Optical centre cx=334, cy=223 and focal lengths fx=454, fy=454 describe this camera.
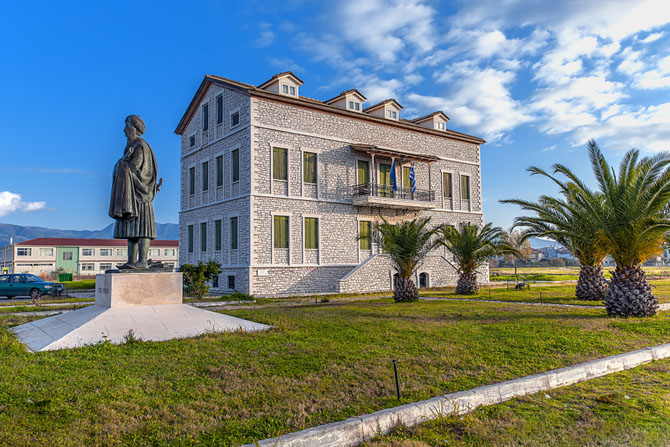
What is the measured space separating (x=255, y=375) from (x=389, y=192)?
74.5ft

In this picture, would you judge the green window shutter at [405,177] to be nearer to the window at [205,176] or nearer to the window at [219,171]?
the window at [219,171]

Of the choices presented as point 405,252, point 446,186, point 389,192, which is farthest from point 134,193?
point 446,186

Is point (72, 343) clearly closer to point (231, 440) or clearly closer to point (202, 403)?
point (202, 403)

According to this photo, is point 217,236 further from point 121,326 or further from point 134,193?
point 121,326

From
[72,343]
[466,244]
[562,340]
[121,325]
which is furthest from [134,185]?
[466,244]

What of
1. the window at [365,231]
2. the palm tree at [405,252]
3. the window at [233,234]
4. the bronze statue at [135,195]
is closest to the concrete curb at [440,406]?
the bronze statue at [135,195]

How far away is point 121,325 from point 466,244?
56.3 feet

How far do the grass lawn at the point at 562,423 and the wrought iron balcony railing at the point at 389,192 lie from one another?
21162 millimetres

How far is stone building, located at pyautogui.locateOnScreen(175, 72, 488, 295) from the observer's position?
23.0 m

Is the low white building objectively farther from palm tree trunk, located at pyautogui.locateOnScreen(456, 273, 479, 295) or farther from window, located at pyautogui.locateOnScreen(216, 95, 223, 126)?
palm tree trunk, located at pyautogui.locateOnScreen(456, 273, 479, 295)

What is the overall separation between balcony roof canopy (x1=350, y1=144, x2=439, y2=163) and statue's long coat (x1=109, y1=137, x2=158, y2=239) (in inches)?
653

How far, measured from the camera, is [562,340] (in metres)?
8.31

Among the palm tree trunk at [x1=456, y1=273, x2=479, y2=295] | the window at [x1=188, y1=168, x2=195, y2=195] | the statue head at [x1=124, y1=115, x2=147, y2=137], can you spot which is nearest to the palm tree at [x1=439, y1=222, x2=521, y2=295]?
the palm tree trunk at [x1=456, y1=273, x2=479, y2=295]

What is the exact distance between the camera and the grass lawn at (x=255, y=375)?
4.14 m
